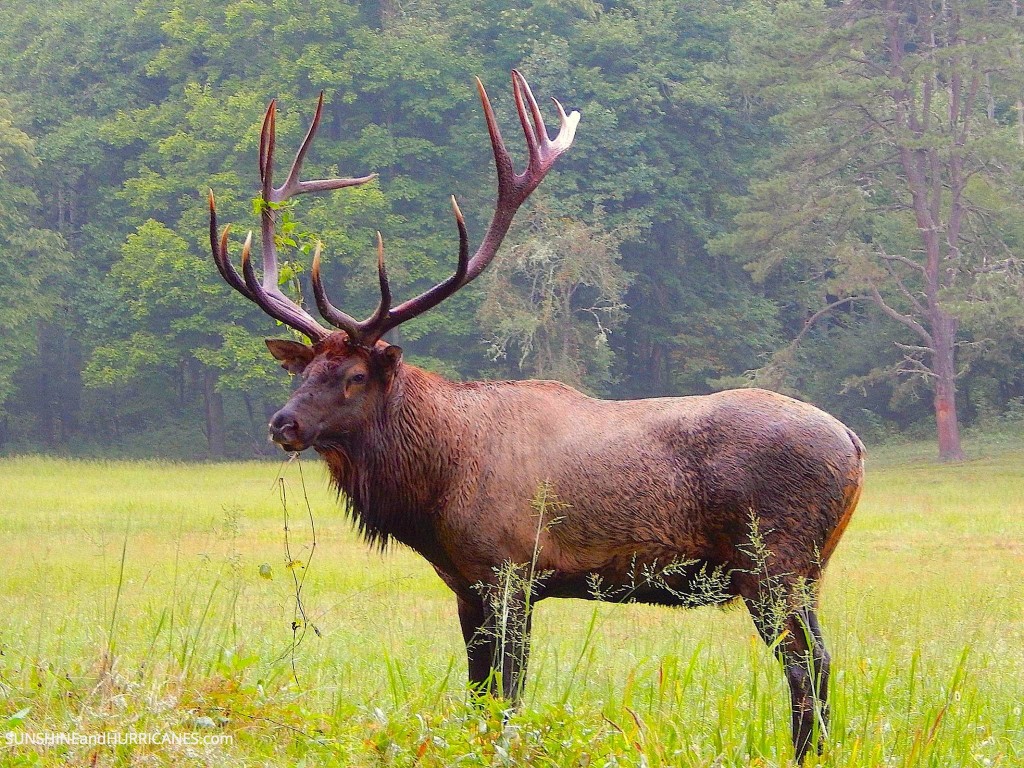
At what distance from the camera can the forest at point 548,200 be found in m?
28.1

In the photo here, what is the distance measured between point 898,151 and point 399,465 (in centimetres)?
2571

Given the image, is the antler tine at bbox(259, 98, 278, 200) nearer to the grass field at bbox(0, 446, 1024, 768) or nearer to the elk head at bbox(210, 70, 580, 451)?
the elk head at bbox(210, 70, 580, 451)

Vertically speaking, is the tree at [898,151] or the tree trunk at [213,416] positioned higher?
the tree at [898,151]

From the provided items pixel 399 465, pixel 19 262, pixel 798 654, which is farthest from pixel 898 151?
pixel 798 654

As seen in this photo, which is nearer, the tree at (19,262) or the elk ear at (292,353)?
the elk ear at (292,353)

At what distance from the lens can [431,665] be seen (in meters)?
6.04

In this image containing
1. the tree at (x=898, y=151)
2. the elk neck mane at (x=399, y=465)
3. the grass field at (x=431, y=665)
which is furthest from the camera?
the tree at (x=898, y=151)

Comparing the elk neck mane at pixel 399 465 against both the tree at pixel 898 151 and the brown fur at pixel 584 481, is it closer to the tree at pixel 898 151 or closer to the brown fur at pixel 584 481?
the brown fur at pixel 584 481

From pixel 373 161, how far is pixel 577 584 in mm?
27575

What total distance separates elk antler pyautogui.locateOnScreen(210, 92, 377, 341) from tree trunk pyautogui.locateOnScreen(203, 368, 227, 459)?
2766 centimetres

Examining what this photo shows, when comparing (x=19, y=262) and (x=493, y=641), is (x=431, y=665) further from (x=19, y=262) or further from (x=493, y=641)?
(x=19, y=262)

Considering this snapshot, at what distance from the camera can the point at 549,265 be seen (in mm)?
29172

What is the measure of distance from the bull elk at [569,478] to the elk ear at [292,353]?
10mm

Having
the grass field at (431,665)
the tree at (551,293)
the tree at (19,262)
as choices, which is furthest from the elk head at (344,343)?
the tree at (19,262)
